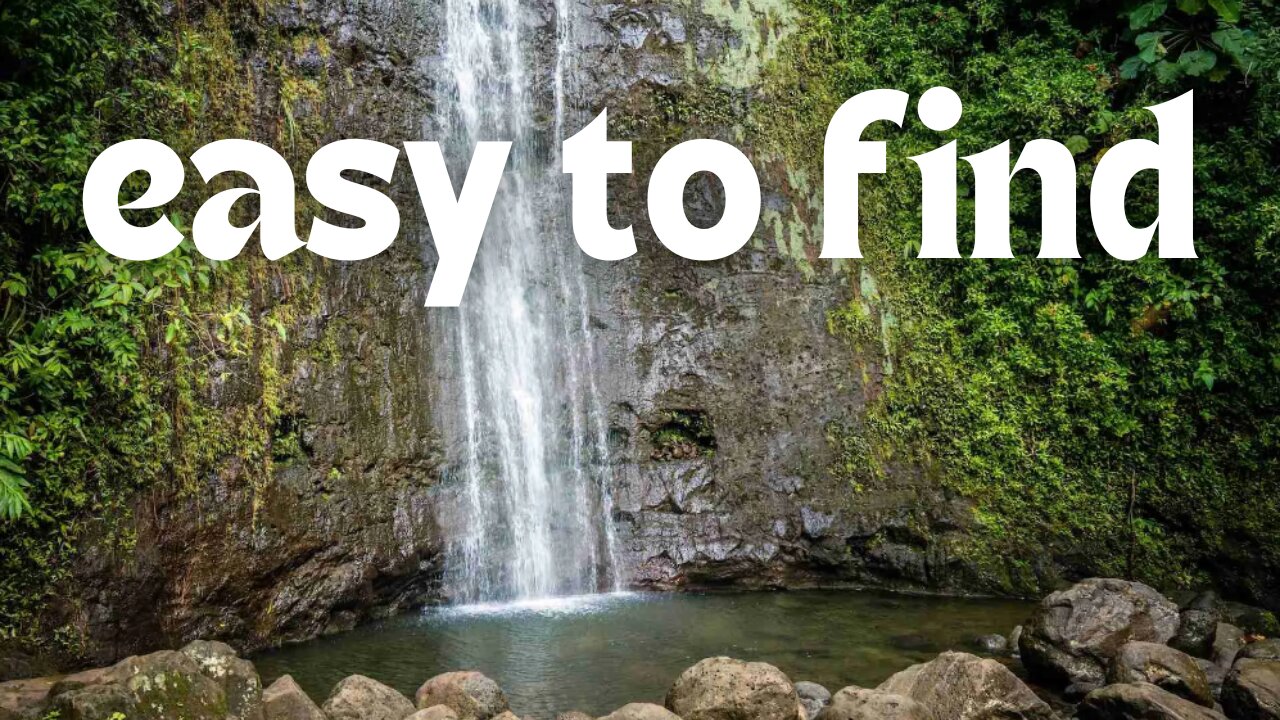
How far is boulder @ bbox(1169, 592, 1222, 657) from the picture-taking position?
672 cm

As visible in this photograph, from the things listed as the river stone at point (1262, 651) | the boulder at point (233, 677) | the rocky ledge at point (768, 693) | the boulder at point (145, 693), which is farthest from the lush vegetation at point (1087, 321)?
the boulder at point (145, 693)

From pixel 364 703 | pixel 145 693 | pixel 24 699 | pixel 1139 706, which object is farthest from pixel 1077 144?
pixel 24 699

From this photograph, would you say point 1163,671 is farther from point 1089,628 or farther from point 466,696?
point 466,696

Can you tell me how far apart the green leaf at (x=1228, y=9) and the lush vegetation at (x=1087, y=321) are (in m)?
0.02

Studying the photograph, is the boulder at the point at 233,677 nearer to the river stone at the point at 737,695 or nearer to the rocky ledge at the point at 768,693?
the rocky ledge at the point at 768,693

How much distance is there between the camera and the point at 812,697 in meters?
5.47

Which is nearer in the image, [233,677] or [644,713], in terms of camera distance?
[644,713]

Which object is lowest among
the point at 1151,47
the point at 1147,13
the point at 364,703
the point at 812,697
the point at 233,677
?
the point at 812,697

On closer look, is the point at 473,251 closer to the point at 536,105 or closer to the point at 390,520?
the point at 536,105

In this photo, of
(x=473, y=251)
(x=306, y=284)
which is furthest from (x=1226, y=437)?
(x=306, y=284)

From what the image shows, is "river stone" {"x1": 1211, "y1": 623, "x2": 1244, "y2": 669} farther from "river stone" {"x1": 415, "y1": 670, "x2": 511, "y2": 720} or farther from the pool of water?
"river stone" {"x1": 415, "y1": 670, "x2": 511, "y2": 720}

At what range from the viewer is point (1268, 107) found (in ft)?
26.5

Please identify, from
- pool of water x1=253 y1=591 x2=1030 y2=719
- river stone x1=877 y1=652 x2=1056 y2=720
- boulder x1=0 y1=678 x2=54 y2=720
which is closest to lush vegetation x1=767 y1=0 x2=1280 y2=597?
pool of water x1=253 y1=591 x2=1030 y2=719

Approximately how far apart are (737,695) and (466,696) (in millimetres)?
1474
